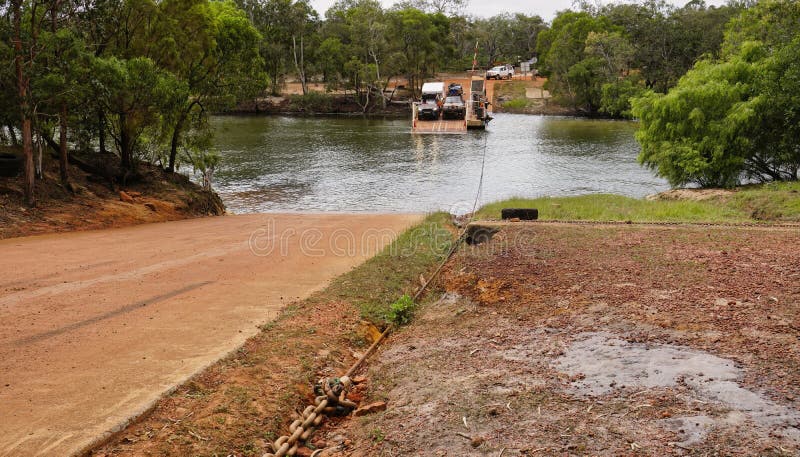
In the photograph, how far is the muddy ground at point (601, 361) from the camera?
16.5 feet

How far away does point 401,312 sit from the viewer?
9.01 metres

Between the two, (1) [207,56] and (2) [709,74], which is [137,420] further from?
(2) [709,74]

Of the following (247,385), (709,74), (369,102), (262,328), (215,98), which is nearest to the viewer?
(247,385)

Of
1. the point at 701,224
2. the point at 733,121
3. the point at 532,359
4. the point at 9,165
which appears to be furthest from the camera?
the point at 733,121

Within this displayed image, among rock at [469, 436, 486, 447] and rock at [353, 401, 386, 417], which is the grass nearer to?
rock at [353, 401, 386, 417]

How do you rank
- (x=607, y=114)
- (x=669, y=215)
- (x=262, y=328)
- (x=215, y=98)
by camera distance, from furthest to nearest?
(x=607, y=114), (x=215, y=98), (x=669, y=215), (x=262, y=328)

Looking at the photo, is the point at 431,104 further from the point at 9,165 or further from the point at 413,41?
the point at 9,165

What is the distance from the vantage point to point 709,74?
82.5ft

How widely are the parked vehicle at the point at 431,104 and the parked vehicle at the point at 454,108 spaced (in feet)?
2.21

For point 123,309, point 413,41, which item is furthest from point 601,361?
point 413,41

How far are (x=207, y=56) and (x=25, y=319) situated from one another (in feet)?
56.8

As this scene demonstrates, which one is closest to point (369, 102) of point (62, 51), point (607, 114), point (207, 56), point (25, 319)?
point (607, 114)

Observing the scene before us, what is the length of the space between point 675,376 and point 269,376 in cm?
404

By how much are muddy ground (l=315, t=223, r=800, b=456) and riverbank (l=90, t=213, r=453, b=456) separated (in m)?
0.58
